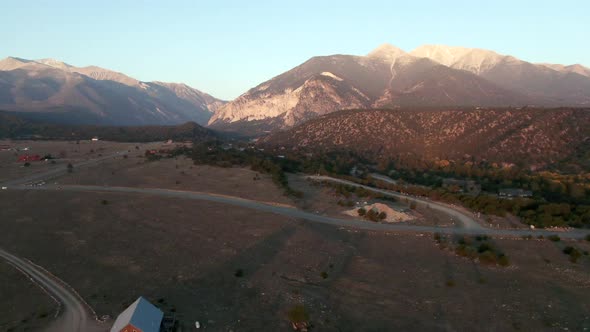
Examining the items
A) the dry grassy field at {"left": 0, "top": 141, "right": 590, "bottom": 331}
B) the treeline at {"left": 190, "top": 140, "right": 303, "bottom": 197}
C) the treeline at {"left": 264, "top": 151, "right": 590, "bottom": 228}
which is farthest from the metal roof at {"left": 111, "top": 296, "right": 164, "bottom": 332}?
the treeline at {"left": 190, "top": 140, "right": 303, "bottom": 197}

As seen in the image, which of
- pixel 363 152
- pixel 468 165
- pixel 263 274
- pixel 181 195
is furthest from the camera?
pixel 363 152

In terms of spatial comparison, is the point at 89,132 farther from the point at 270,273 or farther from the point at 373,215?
the point at 270,273

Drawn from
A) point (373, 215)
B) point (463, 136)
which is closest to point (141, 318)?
point (373, 215)

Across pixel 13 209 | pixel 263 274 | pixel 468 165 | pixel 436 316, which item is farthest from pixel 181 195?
pixel 468 165

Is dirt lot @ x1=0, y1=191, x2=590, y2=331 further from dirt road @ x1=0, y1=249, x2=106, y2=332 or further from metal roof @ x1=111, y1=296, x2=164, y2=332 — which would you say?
metal roof @ x1=111, y1=296, x2=164, y2=332

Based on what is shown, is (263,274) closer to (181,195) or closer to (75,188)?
(181,195)

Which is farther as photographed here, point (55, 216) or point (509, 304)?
point (55, 216)

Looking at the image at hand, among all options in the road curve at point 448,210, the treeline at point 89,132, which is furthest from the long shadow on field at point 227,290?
the treeline at point 89,132

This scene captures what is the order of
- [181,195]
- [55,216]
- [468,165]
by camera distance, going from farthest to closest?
[468,165], [181,195], [55,216]
